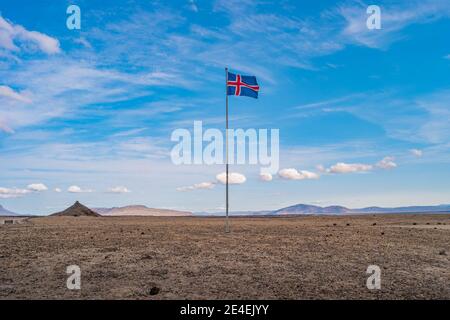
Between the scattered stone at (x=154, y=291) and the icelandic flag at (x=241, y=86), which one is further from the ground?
the icelandic flag at (x=241, y=86)

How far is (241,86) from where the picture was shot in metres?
33.1

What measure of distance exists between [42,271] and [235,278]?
25.4 feet

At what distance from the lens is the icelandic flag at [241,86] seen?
109 ft

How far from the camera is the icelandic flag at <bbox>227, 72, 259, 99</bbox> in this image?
33.1 metres

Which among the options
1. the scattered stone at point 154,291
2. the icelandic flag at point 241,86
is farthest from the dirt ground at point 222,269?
the icelandic flag at point 241,86
